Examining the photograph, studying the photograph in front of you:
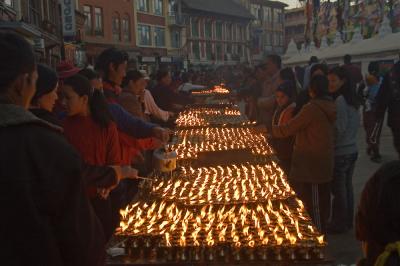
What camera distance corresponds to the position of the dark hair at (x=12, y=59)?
185cm

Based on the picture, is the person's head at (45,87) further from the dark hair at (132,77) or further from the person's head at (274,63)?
the person's head at (274,63)

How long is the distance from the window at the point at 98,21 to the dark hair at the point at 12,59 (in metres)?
36.8

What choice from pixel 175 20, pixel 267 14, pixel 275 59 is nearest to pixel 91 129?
pixel 275 59

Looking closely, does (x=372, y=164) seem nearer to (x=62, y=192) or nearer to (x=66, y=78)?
(x=66, y=78)

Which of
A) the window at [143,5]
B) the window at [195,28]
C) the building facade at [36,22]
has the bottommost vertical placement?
the building facade at [36,22]

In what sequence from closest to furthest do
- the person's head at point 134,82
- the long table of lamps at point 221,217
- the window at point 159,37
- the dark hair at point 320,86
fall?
the long table of lamps at point 221,217, the dark hair at point 320,86, the person's head at point 134,82, the window at point 159,37

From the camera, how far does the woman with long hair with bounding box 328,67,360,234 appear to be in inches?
215

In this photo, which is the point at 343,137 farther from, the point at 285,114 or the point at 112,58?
the point at 112,58

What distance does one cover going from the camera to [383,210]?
174 centimetres

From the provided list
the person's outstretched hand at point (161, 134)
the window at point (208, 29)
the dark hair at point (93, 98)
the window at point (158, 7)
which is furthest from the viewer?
the window at point (208, 29)

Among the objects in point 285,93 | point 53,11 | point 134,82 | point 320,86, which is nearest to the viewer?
point 320,86

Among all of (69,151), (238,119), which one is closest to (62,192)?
(69,151)

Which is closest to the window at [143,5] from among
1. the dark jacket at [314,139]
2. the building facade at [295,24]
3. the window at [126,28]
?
the window at [126,28]

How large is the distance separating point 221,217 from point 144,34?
41.9 meters
